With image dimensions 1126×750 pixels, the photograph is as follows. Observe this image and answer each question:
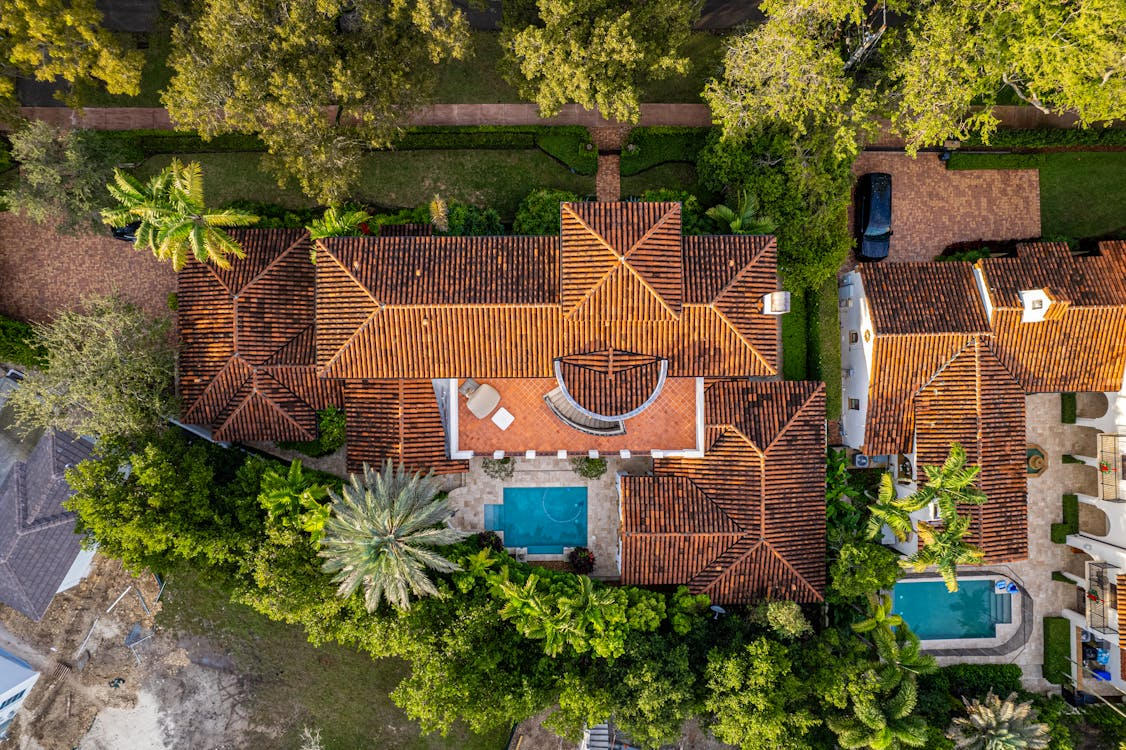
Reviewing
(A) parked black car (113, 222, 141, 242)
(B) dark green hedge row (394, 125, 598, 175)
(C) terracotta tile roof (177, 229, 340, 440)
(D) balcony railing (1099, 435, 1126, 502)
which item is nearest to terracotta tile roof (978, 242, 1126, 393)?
(D) balcony railing (1099, 435, 1126, 502)

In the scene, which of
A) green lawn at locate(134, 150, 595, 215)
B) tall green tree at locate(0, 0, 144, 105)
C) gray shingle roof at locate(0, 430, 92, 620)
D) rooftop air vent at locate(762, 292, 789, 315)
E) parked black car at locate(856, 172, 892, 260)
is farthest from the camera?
green lawn at locate(134, 150, 595, 215)

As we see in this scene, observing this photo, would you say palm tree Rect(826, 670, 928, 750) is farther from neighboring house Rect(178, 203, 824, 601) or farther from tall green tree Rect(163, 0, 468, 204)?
tall green tree Rect(163, 0, 468, 204)

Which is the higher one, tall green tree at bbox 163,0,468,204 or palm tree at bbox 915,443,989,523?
tall green tree at bbox 163,0,468,204

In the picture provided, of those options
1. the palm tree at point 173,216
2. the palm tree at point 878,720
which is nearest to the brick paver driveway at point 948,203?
the palm tree at point 878,720

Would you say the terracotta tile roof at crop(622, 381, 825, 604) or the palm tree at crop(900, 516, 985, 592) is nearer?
the palm tree at crop(900, 516, 985, 592)

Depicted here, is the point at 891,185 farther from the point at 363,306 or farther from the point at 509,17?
the point at 363,306

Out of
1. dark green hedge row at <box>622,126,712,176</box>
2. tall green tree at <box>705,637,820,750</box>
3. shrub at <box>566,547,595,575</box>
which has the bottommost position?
tall green tree at <box>705,637,820,750</box>

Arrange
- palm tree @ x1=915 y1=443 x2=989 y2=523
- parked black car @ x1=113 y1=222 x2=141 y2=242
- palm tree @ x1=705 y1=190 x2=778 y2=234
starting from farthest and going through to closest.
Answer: parked black car @ x1=113 y1=222 x2=141 y2=242 < palm tree @ x1=705 y1=190 x2=778 y2=234 < palm tree @ x1=915 y1=443 x2=989 y2=523

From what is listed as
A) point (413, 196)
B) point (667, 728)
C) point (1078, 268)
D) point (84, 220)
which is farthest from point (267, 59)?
point (1078, 268)
